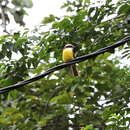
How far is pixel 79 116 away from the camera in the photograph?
4.26 meters

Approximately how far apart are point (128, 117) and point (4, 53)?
116 centimetres

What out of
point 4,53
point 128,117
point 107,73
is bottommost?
point 128,117

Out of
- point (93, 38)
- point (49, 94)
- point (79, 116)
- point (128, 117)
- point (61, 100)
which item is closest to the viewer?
point (128, 117)

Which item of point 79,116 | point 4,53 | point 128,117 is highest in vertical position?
point 4,53

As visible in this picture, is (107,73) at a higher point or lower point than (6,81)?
higher

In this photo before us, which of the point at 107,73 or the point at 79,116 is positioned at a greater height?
the point at 107,73

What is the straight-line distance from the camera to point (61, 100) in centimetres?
468

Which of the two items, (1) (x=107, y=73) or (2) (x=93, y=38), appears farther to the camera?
(1) (x=107, y=73)

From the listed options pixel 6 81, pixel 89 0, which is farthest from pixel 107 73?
pixel 6 81

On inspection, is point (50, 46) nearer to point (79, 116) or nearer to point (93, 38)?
point (93, 38)

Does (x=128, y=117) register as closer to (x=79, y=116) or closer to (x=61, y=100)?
(x=79, y=116)

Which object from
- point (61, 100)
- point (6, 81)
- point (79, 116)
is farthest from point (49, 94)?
point (6, 81)

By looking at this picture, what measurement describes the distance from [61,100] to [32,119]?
59cm

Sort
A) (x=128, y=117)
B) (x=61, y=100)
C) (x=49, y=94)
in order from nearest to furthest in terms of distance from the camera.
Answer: (x=128, y=117) < (x=61, y=100) < (x=49, y=94)
